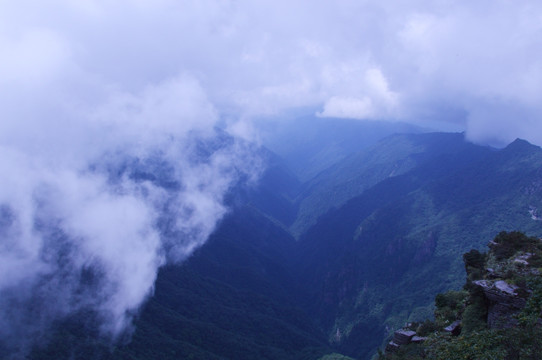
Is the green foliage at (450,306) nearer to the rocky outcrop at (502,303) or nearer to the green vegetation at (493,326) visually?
the green vegetation at (493,326)

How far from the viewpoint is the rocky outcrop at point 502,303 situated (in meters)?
28.4

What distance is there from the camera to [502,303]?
29.7 m

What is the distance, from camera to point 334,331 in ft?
603

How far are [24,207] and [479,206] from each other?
23581cm

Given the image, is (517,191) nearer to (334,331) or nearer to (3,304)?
(334,331)

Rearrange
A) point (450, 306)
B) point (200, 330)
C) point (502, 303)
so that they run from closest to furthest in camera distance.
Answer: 1. point (502, 303)
2. point (450, 306)
3. point (200, 330)

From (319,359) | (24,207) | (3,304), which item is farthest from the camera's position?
(24,207)

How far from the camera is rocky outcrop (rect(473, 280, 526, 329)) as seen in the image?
28.4 meters

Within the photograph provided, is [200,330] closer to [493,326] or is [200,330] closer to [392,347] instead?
[392,347]

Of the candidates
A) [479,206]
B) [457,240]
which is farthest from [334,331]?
[479,206]

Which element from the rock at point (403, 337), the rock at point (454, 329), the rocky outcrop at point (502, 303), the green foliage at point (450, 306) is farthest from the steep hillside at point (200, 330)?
the rocky outcrop at point (502, 303)

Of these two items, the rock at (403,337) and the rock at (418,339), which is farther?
the rock at (403,337)

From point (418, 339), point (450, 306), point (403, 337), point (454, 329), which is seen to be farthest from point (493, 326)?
point (450, 306)

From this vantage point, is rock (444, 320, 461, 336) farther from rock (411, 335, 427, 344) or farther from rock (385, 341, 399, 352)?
rock (385, 341, 399, 352)
